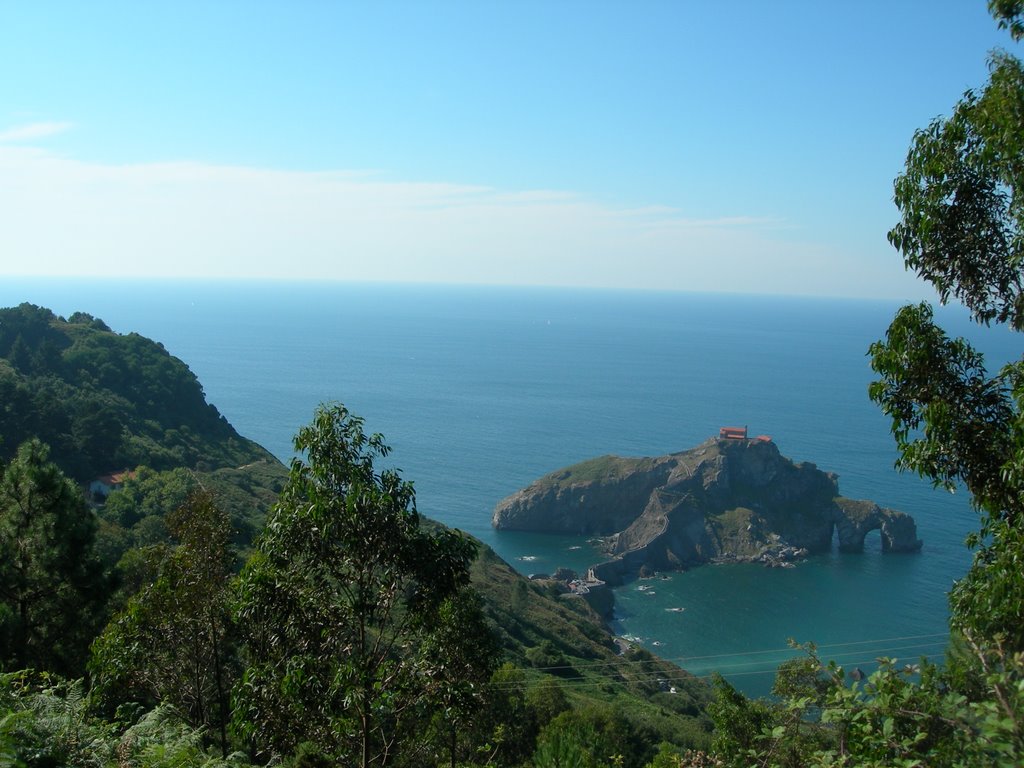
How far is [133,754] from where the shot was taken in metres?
5.44

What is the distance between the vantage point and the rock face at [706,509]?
61.9 metres

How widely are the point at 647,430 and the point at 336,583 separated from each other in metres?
86.1

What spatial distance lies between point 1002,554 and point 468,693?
375 centimetres

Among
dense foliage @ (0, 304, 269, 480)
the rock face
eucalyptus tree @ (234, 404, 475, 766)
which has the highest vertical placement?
eucalyptus tree @ (234, 404, 475, 766)

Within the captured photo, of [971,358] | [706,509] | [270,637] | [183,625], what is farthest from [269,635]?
[706,509]

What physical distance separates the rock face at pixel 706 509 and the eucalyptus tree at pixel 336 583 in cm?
5574

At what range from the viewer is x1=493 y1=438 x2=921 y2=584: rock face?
61906 millimetres

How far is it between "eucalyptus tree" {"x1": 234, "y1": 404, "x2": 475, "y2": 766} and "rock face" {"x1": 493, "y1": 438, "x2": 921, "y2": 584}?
55745 mm

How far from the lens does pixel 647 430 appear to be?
9031 centimetres

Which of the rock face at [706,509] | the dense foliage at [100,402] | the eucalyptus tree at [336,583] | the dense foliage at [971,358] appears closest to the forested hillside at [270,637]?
the eucalyptus tree at [336,583]

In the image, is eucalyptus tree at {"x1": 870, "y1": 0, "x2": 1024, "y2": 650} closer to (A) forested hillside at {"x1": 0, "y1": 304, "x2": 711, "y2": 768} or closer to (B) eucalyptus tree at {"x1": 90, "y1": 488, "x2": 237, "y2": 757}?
(A) forested hillside at {"x1": 0, "y1": 304, "x2": 711, "y2": 768}

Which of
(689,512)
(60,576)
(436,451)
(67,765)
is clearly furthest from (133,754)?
(436,451)

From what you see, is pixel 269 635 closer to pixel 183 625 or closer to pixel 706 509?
pixel 183 625

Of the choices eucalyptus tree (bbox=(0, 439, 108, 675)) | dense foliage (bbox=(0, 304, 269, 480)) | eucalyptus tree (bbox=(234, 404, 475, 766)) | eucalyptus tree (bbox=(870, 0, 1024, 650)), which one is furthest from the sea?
dense foliage (bbox=(0, 304, 269, 480))
